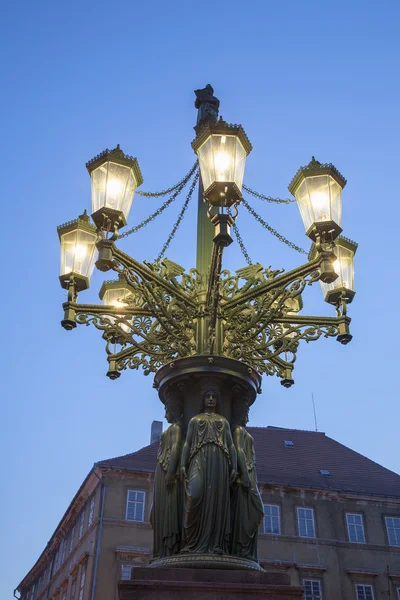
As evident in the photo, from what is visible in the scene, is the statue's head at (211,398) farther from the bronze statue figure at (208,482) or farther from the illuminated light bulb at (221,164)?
the illuminated light bulb at (221,164)

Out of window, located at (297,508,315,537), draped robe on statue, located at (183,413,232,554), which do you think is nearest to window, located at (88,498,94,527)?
window, located at (297,508,315,537)

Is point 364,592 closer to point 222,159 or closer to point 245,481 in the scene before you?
point 245,481

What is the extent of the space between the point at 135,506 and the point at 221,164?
2465 cm

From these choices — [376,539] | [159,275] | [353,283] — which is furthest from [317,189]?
[376,539]

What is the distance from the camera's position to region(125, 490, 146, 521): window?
27375 millimetres

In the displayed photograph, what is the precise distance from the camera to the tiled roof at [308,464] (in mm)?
29109

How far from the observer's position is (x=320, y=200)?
19.5 ft

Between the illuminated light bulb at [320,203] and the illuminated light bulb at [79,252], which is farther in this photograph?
the illuminated light bulb at [79,252]

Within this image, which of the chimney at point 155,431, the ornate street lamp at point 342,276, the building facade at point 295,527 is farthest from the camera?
the chimney at point 155,431

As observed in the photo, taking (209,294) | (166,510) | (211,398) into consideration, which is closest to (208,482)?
(166,510)

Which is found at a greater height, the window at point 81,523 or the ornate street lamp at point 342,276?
the window at point 81,523

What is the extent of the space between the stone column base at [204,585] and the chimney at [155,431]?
1243 inches

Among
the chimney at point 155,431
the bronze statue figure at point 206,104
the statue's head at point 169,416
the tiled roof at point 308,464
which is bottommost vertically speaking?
the statue's head at point 169,416

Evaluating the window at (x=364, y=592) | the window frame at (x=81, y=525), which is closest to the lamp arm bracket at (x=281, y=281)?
the window at (x=364, y=592)
